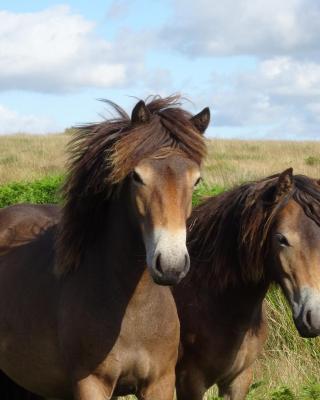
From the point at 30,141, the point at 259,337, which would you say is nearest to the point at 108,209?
the point at 259,337

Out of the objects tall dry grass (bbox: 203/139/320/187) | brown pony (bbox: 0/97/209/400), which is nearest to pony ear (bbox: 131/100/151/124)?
brown pony (bbox: 0/97/209/400)

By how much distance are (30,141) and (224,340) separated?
28328mm

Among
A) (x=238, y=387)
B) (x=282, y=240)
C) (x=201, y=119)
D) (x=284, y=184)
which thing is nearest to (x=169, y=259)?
(x=201, y=119)

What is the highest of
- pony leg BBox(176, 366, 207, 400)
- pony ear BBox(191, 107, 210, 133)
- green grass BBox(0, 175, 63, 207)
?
pony ear BBox(191, 107, 210, 133)

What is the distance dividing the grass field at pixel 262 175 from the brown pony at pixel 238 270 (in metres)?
0.41

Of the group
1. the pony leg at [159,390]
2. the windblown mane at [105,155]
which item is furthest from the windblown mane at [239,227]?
the pony leg at [159,390]

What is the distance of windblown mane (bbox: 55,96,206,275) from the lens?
13.5 ft

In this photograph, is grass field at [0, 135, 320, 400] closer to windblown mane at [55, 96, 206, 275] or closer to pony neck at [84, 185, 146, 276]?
windblown mane at [55, 96, 206, 275]

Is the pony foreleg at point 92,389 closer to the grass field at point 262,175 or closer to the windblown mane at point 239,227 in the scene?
the windblown mane at point 239,227

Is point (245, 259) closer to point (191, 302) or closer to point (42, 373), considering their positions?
point (191, 302)

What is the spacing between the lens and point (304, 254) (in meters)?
4.61

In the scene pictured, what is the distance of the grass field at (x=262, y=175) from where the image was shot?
6.30 meters

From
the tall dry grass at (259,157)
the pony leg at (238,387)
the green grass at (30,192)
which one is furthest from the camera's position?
the tall dry grass at (259,157)

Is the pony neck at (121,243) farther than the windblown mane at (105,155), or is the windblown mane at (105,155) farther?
the pony neck at (121,243)
